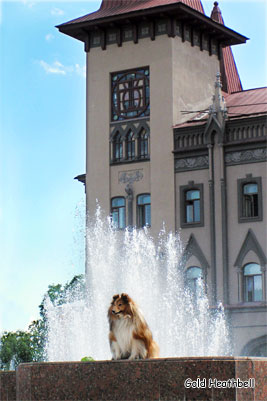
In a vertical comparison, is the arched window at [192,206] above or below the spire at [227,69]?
below

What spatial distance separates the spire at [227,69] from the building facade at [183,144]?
5.05 feet

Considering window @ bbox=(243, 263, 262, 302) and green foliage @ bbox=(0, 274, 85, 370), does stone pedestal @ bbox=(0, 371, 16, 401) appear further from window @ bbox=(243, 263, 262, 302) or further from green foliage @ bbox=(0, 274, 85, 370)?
green foliage @ bbox=(0, 274, 85, 370)

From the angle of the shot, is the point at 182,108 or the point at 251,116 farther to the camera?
the point at 182,108

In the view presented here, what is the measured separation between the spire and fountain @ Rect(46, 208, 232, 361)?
896cm

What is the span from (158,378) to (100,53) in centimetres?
2794

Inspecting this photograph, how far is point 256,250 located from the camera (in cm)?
3538

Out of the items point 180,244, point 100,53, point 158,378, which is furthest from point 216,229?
point 158,378

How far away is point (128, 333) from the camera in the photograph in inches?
571

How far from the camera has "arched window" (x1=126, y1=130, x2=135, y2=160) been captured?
39.1m

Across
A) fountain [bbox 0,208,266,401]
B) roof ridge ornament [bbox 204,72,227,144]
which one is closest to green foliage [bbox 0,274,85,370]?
fountain [bbox 0,208,266,401]

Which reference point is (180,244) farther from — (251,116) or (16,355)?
(16,355)

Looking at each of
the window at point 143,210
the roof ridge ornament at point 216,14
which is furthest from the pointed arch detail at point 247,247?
the roof ridge ornament at point 216,14

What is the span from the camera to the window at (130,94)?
128 feet

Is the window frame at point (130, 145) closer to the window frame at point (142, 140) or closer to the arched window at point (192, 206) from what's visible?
the window frame at point (142, 140)
